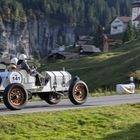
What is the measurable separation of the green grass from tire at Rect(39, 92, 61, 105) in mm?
3526

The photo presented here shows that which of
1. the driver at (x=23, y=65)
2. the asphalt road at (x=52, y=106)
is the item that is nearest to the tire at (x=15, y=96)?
the asphalt road at (x=52, y=106)

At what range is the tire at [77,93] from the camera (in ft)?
63.3

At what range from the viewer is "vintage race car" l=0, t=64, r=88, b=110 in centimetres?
1688

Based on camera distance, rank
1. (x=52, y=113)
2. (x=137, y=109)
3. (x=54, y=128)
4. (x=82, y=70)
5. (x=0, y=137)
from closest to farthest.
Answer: (x=0, y=137), (x=54, y=128), (x=52, y=113), (x=137, y=109), (x=82, y=70)

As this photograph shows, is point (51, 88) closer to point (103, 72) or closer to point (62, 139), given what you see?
point (62, 139)

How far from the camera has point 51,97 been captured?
1991 cm

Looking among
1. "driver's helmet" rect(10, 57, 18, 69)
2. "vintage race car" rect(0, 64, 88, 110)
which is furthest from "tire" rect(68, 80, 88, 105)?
"driver's helmet" rect(10, 57, 18, 69)

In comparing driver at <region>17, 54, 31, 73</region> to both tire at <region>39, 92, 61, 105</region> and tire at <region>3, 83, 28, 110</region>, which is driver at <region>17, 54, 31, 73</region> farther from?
tire at <region>39, 92, 61, 105</region>

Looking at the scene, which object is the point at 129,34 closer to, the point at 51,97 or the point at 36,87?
→ the point at 51,97

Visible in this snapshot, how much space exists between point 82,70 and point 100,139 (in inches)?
2627

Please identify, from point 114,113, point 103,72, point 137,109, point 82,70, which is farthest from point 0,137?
point 82,70

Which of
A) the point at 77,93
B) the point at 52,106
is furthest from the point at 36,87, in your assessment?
the point at 77,93

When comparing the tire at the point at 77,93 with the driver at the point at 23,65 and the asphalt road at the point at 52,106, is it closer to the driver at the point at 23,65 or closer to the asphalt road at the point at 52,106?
the asphalt road at the point at 52,106

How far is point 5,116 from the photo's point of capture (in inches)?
574
